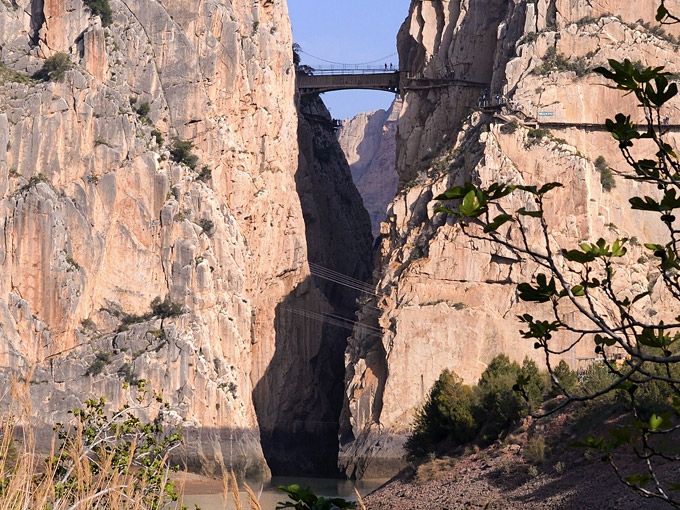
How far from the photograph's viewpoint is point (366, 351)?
74688 millimetres

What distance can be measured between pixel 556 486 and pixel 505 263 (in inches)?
1159

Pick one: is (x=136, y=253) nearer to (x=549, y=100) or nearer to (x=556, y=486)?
(x=549, y=100)

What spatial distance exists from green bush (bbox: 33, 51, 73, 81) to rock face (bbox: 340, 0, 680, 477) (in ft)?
65.9

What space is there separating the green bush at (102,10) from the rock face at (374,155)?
85.3 m

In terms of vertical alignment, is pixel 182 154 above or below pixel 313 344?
above

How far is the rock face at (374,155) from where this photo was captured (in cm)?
17475

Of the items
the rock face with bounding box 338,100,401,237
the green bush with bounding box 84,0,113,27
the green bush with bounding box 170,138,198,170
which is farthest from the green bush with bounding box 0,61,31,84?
the rock face with bounding box 338,100,401,237

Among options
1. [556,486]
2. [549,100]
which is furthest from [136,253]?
[556,486]

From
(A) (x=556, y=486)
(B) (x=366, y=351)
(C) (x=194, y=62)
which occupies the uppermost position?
(C) (x=194, y=62)

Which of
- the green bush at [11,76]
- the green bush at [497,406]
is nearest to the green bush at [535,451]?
the green bush at [497,406]

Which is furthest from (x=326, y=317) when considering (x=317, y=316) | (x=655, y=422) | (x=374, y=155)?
(x=374, y=155)

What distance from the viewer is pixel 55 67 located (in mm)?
77625

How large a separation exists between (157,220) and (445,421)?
24562 mm

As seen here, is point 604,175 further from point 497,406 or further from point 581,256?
point 581,256
